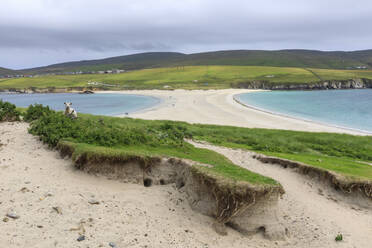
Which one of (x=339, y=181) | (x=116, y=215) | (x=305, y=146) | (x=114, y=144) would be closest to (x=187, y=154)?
(x=114, y=144)

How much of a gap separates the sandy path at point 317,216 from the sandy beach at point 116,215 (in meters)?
0.03

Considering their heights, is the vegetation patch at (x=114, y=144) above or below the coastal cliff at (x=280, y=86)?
below

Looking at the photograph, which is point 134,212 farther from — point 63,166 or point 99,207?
point 63,166

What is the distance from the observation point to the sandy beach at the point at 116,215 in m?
8.18

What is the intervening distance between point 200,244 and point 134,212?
9.00 feet

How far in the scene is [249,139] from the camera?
25844 millimetres

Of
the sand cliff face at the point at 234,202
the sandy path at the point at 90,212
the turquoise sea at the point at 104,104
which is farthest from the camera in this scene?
the turquoise sea at the point at 104,104

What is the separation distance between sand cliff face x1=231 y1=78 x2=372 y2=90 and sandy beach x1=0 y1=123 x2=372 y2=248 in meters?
163

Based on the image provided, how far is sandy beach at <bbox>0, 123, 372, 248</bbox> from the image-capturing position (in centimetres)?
818

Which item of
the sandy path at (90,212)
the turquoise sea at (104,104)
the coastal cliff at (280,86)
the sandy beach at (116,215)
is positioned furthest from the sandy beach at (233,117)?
the coastal cliff at (280,86)

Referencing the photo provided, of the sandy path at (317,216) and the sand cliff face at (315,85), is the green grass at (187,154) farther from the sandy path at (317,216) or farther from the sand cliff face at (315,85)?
the sand cliff face at (315,85)

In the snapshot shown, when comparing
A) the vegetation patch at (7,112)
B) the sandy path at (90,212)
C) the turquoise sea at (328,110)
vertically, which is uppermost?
the vegetation patch at (7,112)

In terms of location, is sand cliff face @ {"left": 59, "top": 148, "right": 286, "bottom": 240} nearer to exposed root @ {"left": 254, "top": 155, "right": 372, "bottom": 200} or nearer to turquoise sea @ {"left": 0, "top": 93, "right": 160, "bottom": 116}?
exposed root @ {"left": 254, "top": 155, "right": 372, "bottom": 200}

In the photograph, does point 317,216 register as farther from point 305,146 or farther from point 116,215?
point 305,146
